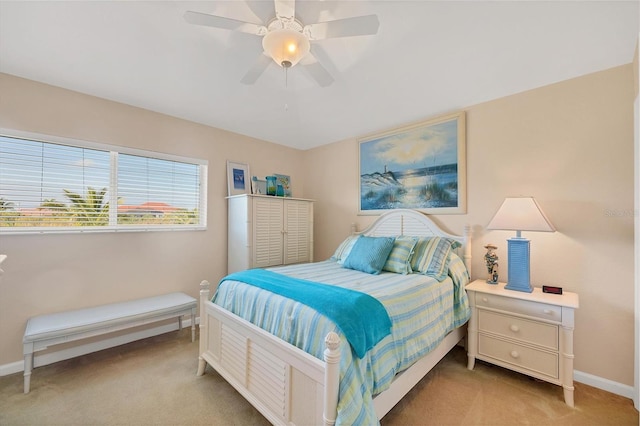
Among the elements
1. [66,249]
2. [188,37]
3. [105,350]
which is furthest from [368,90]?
[105,350]

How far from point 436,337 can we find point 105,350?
10.4 feet

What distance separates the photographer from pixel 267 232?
3549 mm

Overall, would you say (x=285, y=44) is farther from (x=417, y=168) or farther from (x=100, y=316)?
(x=100, y=316)

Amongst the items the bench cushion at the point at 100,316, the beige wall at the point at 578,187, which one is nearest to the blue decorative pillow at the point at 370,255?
the beige wall at the point at 578,187

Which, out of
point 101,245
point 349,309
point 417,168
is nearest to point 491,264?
point 417,168

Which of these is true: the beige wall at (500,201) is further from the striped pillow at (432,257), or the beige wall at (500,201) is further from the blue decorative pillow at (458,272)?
the striped pillow at (432,257)

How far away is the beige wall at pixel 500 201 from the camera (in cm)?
213

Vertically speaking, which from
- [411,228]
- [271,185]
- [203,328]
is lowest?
[203,328]

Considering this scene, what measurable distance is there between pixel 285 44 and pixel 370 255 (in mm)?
1914

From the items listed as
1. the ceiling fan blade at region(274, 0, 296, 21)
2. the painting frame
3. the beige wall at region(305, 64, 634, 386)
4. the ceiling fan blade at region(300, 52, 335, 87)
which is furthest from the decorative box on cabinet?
the beige wall at region(305, 64, 634, 386)

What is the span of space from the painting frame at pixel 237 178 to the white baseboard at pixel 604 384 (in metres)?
3.97

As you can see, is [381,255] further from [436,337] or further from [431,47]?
[431,47]

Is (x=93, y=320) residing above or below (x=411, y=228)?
below

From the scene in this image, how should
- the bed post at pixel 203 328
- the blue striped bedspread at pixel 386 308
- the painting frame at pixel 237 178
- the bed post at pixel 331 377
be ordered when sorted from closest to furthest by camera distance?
the bed post at pixel 331 377, the blue striped bedspread at pixel 386 308, the bed post at pixel 203 328, the painting frame at pixel 237 178
